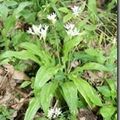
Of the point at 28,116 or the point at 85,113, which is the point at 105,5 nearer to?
the point at 85,113

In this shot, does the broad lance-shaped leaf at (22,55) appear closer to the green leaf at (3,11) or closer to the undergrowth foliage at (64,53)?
the undergrowth foliage at (64,53)

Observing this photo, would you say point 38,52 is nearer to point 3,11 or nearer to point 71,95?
point 71,95

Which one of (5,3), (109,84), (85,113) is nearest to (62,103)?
(85,113)

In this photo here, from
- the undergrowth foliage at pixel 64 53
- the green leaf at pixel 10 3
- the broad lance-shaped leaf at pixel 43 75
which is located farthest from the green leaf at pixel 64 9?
the broad lance-shaped leaf at pixel 43 75

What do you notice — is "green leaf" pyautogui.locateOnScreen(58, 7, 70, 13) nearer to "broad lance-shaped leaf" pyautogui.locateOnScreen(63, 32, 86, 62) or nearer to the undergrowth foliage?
the undergrowth foliage

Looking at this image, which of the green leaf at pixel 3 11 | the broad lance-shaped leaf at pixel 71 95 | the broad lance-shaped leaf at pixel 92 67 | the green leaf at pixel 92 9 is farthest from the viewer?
the green leaf at pixel 92 9

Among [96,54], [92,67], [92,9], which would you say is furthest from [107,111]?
[92,9]

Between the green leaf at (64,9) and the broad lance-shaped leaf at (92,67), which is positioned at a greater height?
the green leaf at (64,9)
